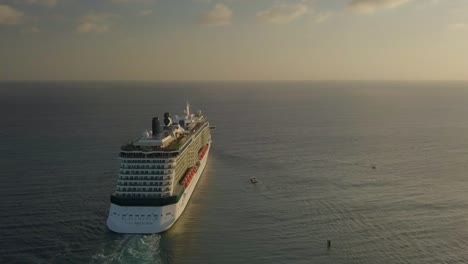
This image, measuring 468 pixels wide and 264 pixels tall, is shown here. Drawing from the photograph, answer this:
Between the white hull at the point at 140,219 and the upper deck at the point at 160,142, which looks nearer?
the white hull at the point at 140,219

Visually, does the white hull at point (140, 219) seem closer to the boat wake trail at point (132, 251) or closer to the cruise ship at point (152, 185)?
the cruise ship at point (152, 185)

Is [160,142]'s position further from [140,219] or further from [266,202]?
[266,202]

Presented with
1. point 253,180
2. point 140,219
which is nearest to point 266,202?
point 253,180

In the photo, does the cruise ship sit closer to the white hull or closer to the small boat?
the white hull

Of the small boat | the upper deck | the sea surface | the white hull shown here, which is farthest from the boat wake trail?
the small boat

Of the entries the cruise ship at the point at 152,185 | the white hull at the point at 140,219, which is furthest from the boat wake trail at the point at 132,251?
the cruise ship at the point at 152,185

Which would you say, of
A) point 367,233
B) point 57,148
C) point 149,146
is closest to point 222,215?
point 149,146
